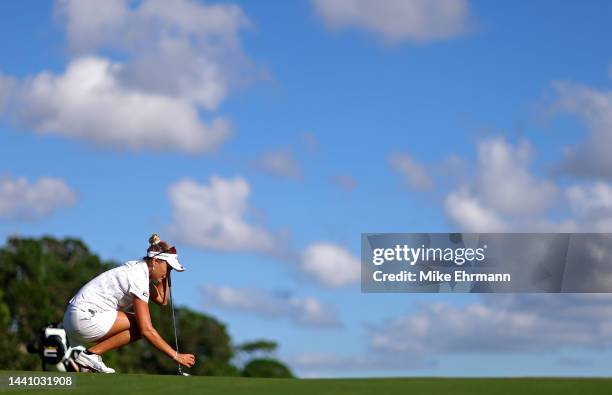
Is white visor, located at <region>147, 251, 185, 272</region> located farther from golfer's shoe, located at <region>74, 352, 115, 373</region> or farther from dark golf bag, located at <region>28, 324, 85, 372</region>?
dark golf bag, located at <region>28, 324, 85, 372</region>

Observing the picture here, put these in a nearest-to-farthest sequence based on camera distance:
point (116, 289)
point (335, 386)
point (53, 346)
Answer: point (335, 386) < point (116, 289) < point (53, 346)

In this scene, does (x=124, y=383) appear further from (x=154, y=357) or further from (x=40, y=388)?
(x=154, y=357)

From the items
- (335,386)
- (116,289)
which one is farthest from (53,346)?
(335,386)

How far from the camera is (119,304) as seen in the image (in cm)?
1480

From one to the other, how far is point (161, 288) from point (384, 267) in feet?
46.9

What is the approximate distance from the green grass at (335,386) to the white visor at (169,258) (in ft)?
7.06

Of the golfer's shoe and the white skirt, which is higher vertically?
the white skirt

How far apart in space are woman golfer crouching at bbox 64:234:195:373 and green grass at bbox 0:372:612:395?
1.68m

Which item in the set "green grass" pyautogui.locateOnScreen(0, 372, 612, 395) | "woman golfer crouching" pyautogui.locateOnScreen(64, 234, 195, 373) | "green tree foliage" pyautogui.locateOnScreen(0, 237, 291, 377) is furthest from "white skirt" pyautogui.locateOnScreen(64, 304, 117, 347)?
"green tree foliage" pyautogui.locateOnScreen(0, 237, 291, 377)

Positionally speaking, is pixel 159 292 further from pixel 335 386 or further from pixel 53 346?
pixel 335 386

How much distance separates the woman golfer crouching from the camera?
14344 millimetres

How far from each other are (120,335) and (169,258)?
133 centimetres

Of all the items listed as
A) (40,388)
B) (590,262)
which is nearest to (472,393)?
(40,388)

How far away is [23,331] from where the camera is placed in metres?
76.4
